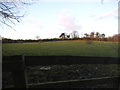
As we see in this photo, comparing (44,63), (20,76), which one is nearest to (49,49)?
(44,63)

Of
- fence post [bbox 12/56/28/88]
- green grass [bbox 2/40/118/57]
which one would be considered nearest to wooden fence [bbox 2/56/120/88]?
fence post [bbox 12/56/28/88]

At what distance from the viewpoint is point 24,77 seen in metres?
2.95

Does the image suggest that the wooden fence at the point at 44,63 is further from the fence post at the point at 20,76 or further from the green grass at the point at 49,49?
the green grass at the point at 49,49

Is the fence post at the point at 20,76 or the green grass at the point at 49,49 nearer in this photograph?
the fence post at the point at 20,76

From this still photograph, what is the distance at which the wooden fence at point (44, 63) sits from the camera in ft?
9.46

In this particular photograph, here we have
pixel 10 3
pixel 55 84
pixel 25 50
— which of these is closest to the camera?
pixel 55 84

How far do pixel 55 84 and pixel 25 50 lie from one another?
9695 mm

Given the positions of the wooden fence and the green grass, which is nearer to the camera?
the wooden fence

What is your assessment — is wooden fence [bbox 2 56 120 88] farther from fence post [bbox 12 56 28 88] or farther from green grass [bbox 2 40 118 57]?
green grass [bbox 2 40 118 57]

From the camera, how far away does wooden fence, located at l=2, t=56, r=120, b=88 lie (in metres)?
2.88

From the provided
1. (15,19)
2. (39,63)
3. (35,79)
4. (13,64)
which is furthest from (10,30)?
(13,64)

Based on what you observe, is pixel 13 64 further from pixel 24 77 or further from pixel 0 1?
pixel 0 1

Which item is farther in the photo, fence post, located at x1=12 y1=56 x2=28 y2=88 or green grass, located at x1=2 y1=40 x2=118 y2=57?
green grass, located at x1=2 y1=40 x2=118 y2=57

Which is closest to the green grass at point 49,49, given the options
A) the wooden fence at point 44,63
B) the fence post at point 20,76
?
the wooden fence at point 44,63
